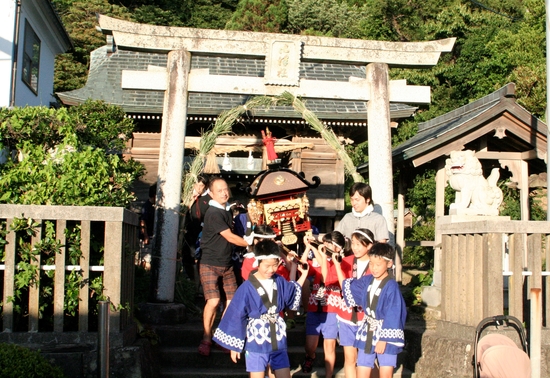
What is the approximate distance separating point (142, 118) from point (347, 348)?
424 inches

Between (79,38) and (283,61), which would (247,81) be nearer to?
(283,61)

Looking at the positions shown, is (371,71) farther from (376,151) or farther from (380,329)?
(380,329)

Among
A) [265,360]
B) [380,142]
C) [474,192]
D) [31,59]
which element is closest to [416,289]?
[474,192]

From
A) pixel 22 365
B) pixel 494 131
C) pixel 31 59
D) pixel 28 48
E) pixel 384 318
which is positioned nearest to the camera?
pixel 22 365

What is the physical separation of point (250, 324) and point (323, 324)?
1297mm

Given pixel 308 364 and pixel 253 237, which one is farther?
pixel 253 237

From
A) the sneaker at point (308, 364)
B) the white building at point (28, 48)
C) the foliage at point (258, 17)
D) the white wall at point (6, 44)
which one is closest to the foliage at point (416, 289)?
the sneaker at point (308, 364)

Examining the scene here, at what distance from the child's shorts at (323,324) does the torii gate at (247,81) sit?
2.41m

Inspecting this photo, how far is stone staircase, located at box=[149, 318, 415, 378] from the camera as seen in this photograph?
23.7ft

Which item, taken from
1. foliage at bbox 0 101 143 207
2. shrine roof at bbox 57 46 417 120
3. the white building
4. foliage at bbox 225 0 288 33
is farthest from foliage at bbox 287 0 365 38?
foliage at bbox 0 101 143 207

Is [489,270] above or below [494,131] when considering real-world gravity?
below

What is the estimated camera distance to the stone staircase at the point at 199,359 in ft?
23.7

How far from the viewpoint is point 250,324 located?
6020 millimetres

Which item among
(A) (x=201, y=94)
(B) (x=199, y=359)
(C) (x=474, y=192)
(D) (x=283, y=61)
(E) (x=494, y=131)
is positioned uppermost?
(A) (x=201, y=94)
